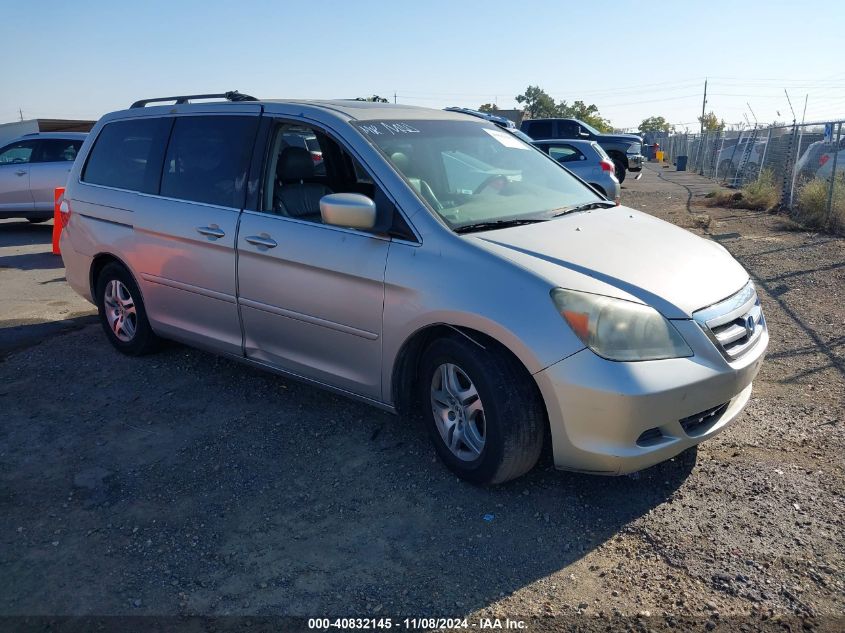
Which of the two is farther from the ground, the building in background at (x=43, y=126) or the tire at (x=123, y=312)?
the building in background at (x=43, y=126)

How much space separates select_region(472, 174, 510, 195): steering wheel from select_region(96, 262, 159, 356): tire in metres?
2.75

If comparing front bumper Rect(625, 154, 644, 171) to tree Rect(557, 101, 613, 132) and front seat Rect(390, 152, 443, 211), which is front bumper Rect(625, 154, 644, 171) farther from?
tree Rect(557, 101, 613, 132)

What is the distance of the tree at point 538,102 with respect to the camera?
9125 cm

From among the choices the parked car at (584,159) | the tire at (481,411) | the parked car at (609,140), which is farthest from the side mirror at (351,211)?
the parked car at (609,140)

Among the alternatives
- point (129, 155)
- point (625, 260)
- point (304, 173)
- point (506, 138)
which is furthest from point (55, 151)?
point (625, 260)

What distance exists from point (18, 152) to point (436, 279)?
1199 cm

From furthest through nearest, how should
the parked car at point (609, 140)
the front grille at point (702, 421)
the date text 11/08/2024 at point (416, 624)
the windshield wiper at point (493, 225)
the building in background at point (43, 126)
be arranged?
the building in background at point (43, 126) → the parked car at point (609, 140) → the windshield wiper at point (493, 225) → the front grille at point (702, 421) → the date text 11/08/2024 at point (416, 624)

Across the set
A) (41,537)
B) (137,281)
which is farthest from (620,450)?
(137,281)

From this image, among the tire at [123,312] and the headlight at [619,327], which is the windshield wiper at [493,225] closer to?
the headlight at [619,327]

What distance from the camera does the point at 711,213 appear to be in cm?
1505

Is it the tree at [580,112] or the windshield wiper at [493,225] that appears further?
the tree at [580,112]

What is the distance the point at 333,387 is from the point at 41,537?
5.31 ft

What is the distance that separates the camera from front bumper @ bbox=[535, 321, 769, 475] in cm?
306

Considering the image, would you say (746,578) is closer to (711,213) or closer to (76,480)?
(76,480)
